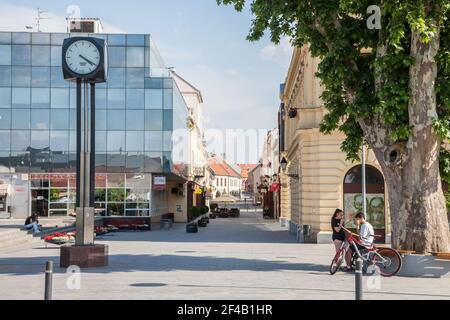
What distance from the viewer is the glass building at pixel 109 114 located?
137 ft

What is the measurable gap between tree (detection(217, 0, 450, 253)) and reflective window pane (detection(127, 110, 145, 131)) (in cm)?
2620

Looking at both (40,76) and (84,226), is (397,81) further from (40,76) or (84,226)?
(40,76)

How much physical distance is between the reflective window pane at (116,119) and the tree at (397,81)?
2651 cm

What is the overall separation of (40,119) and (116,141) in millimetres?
5572

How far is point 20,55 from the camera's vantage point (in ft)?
138

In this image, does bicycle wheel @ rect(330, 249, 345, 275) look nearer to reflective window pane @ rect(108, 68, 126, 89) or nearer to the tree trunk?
the tree trunk

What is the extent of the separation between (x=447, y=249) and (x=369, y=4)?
253 inches

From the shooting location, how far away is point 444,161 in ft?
53.2

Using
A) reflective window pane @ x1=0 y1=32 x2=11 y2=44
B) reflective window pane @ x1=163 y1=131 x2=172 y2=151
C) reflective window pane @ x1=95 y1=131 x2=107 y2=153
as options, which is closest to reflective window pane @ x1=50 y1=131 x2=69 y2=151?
reflective window pane @ x1=95 y1=131 x2=107 y2=153

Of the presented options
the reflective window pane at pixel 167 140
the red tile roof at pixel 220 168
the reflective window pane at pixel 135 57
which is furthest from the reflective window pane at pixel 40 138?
the red tile roof at pixel 220 168

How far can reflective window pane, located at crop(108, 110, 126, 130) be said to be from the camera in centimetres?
4178

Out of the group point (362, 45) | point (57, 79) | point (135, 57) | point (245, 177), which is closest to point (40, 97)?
point (57, 79)
